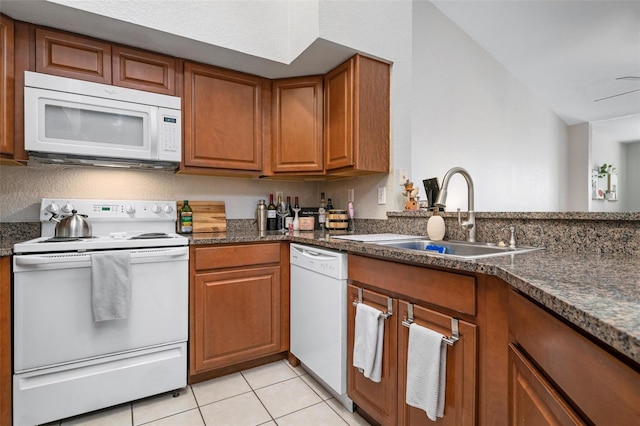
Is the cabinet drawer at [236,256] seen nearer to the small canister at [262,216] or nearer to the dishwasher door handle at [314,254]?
the dishwasher door handle at [314,254]

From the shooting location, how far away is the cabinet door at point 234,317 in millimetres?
1795

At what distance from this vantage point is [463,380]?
1.02 m

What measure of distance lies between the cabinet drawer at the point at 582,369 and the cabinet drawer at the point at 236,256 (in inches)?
58.0

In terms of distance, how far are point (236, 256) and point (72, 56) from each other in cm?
145

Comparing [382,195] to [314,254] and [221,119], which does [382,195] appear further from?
[221,119]

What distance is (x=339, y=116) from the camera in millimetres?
2131

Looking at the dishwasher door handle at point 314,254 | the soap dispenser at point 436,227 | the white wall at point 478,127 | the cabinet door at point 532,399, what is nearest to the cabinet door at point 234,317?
the dishwasher door handle at point 314,254

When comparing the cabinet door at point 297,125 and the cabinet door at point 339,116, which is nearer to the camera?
the cabinet door at point 339,116

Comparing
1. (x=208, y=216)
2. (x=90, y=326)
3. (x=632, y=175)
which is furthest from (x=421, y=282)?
(x=632, y=175)

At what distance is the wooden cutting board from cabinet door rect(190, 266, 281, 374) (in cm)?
53

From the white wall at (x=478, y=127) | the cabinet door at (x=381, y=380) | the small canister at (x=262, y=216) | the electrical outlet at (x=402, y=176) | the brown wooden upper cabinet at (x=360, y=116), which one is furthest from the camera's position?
the white wall at (x=478, y=127)

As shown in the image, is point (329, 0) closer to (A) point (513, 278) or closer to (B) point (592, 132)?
(A) point (513, 278)

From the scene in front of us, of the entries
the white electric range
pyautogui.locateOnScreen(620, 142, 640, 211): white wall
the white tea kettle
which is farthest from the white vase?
pyautogui.locateOnScreen(620, 142, 640, 211): white wall

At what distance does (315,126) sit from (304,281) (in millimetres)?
1146
